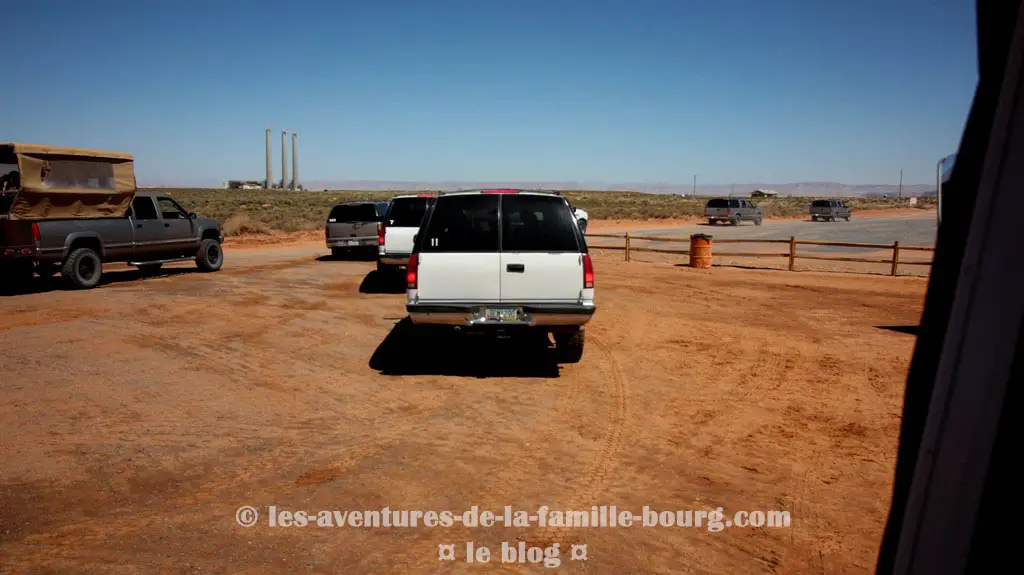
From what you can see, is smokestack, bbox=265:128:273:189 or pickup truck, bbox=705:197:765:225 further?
smokestack, bbox=265:128:273:189

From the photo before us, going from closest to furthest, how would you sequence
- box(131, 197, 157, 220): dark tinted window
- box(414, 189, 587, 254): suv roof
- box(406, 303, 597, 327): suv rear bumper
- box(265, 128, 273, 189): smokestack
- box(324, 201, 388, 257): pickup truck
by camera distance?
box(406, 303, 597, 327): suv rear bumper → box(414, 189, 587, 254): suv roof → box(131, 197, 157, 220): dark tinted window → box(324, 201, 388, 257): pickup truck → box(265, 128, 273, 189): smokestack

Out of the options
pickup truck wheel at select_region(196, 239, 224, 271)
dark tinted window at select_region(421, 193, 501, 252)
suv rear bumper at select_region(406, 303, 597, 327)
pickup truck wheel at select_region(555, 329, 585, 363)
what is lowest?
pickup truck wheel at select_region(196, 239, 224, 271)

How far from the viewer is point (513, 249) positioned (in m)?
7.93

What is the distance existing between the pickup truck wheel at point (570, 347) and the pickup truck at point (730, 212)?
4448cm

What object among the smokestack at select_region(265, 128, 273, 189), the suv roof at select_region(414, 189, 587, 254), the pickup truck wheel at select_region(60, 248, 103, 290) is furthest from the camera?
the smokestack at select_region(265, 128, 273, 189)

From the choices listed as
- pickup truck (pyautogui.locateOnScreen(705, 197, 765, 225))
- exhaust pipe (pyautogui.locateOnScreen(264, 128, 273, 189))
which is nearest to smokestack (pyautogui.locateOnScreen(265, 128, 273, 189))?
exhaust pipe (pyautogui.locateOnScreen(264, 128, 273, 189))

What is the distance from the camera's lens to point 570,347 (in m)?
8.55

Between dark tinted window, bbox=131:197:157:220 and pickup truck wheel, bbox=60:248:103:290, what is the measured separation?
6.35 ft

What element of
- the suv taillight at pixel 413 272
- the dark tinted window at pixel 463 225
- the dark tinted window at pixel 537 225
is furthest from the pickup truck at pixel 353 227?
the suv taillight at pixel 413 272

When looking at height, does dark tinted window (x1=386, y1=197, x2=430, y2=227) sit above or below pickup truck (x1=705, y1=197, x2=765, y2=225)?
above

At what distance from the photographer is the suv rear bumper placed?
Result: 775cm

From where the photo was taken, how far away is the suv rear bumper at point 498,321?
775 cm

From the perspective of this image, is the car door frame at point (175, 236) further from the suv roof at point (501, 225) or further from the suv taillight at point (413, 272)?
the suv taillight at point (413, 272)

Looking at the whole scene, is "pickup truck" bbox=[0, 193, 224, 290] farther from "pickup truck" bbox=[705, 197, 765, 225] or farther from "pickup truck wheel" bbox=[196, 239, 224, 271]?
"pickup truck" bbox=[705, 197, 765, 225]
